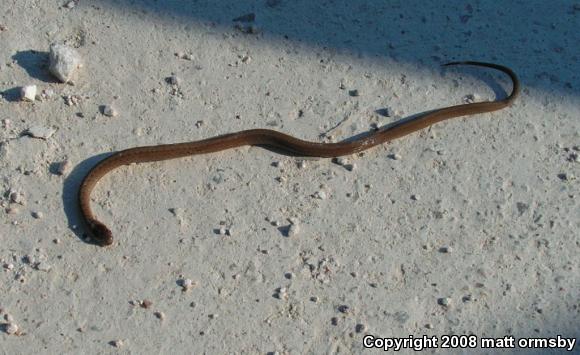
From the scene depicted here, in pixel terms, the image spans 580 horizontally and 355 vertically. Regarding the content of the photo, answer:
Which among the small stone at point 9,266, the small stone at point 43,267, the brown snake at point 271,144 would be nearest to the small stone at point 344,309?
the brown snake at point 271,144

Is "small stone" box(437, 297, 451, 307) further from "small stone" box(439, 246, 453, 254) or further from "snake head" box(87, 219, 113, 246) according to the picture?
"snake head" box(87, 219, 113, 246)

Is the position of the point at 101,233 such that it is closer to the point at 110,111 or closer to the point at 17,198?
the point at 17,198

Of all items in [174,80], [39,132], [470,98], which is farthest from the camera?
[470,98]

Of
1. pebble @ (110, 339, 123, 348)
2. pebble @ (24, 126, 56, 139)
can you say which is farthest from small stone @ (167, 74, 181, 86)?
pebble @ (110, 339, 123, 348)

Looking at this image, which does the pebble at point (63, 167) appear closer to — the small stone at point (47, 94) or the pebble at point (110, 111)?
the pebble at point (110, 111)

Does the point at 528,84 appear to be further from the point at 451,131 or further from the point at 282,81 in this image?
the point at 282,81

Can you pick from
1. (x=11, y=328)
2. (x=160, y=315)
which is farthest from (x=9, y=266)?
(x=160, y=315)

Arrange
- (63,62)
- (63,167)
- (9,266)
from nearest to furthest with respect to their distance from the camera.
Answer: (9,266), (63,167), (63,62)
